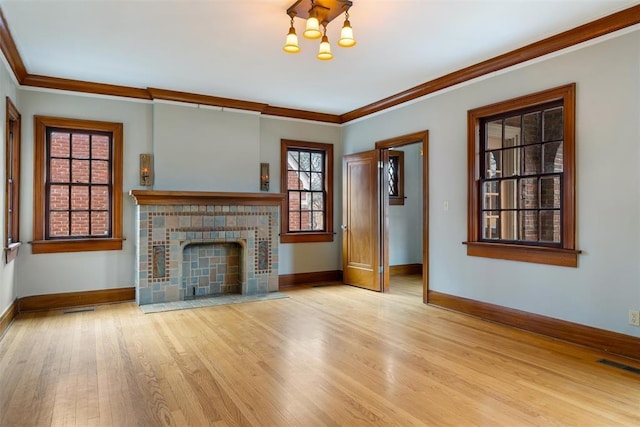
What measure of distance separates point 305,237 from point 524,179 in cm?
347

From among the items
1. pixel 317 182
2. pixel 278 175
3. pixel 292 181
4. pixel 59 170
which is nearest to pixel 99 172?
pixel 59 170

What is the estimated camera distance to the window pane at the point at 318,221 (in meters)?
6.89

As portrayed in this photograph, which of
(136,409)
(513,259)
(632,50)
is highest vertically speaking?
(632,50)

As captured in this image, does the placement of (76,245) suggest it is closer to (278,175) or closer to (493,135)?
(278,175)

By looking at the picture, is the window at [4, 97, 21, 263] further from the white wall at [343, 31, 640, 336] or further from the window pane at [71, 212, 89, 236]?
the white wall at [343, 31, 640, 336]

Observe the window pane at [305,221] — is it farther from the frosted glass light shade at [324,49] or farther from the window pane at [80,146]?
the frosted glass light shade at [324,49]

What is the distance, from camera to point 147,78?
495cm

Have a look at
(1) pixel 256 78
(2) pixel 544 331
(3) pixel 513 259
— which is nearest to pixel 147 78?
(1) pixel 256 78

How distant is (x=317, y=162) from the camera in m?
6.94

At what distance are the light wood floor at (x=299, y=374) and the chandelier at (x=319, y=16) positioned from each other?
8.16 feet

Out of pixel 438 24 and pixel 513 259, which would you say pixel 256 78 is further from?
pixel 513 259

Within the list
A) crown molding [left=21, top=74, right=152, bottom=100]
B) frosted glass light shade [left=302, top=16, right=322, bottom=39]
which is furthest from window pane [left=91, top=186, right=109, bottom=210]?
frosted glass light shade [left=302, top=16, right=322, bottom=39]

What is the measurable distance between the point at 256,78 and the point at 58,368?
357 centimetres

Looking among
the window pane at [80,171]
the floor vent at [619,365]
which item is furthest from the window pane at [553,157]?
the window pane at [80,171]
